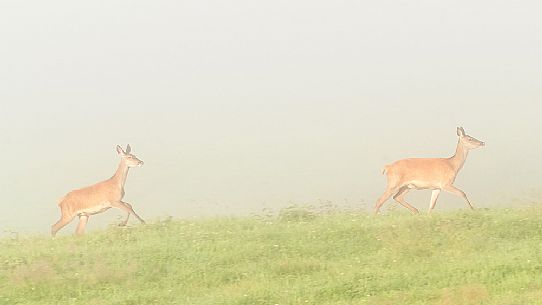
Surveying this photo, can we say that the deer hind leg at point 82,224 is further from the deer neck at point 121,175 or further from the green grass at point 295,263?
the green grass at point 295,263

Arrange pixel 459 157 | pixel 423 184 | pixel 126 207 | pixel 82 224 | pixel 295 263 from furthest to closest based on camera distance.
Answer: pixel 459 157
pixel 82 224
pixel 423 184
pixel 126 207
pixel 295 263

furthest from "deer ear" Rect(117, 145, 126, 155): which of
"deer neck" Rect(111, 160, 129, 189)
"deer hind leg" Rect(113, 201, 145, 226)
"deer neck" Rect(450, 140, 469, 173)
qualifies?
"deer neck" Rect(450, 140, 469, 173)

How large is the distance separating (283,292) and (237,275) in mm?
1541

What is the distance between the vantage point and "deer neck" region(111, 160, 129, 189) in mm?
21578

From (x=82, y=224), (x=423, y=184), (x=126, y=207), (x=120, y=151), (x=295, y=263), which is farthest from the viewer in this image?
(x=120, y=151)

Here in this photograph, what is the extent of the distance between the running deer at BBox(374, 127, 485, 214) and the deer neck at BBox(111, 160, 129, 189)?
270 inches

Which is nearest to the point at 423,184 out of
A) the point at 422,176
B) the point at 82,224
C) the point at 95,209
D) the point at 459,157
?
the point at 422,176

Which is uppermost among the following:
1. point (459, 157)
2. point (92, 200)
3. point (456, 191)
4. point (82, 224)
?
point (459, 157)

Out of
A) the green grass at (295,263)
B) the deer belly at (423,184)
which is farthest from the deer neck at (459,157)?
the green grass at (295,263)

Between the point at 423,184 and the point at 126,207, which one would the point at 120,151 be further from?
the point at 423,184

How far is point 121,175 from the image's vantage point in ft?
71.3

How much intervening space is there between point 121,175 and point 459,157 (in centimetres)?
923

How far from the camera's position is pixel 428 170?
21.6 meters

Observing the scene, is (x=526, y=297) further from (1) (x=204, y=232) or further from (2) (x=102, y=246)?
(2) (x=102, y=246)
